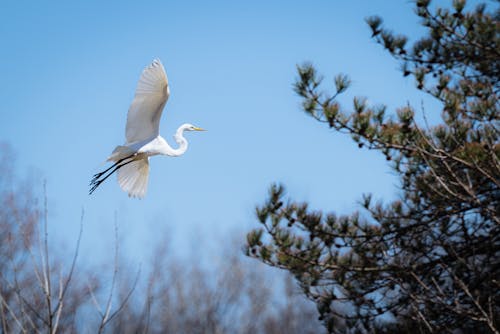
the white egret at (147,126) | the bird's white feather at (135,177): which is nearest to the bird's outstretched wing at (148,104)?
the white egret at (147,126)

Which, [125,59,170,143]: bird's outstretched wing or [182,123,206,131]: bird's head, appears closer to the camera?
[125,59,170,143]: bird's outstretched wing

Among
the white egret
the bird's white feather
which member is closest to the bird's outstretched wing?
the white egret

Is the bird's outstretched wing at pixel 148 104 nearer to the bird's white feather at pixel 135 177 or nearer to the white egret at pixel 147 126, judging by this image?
the white egret at pixel 147 126

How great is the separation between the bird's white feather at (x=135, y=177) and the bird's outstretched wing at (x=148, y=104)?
17.5 inches

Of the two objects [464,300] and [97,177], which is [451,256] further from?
[97,177]

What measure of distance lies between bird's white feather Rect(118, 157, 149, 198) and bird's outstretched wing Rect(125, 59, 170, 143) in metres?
0.44

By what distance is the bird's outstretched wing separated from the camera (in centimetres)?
421

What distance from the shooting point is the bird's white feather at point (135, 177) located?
16.3ft

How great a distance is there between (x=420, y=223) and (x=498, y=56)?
1528 millimetres

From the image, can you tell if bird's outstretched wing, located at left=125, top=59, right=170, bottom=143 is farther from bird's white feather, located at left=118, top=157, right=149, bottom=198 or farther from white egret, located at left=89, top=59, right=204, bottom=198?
bird's white feather, located at left=118, top=157, right=149, bottom=198

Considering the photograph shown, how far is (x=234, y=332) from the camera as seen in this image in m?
10.7

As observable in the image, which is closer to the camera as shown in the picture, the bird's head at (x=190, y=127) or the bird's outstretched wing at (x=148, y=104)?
the bird's outstretched wing at (x=148, y=104)

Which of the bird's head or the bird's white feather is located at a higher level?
the bird's head

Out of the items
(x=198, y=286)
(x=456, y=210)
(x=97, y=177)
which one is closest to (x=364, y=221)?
(x=456, y=210)
